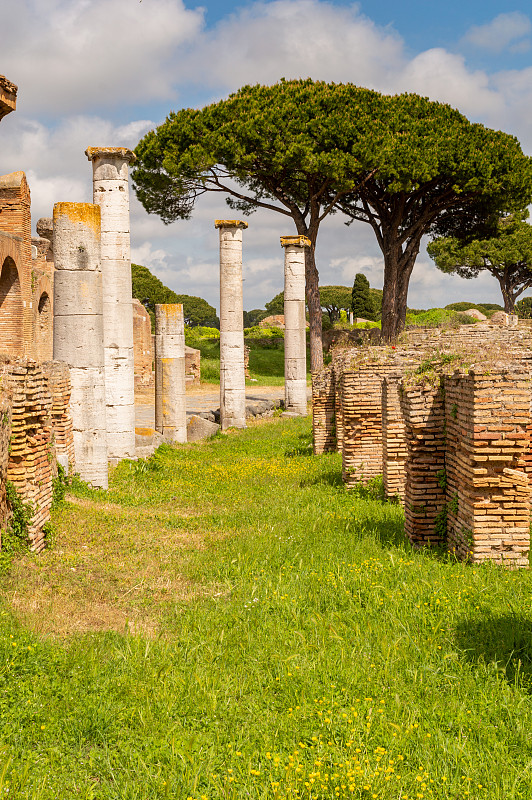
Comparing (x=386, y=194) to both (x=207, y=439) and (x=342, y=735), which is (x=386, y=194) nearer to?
(x=207, y=439)

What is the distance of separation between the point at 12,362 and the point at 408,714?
16.7 feet

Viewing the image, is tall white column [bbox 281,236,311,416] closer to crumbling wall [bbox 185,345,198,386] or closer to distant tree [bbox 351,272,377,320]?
crumbling wall [bbox 185,345,198,386]

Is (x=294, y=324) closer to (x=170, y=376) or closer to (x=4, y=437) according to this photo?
(x=170, y=376)

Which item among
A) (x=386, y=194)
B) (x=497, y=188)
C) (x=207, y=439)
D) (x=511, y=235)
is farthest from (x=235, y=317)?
(x=511, y=235)

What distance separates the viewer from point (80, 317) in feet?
31.7

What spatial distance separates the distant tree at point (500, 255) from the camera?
2950cm

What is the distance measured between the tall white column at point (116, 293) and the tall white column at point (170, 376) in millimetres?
3206

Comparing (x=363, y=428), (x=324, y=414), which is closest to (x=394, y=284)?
(x=324, y=414)

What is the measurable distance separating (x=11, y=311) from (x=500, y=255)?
71.5ft

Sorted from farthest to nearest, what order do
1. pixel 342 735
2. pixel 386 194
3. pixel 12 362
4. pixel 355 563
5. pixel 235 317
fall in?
pixel 386 194 < pixel 235 317 < pixel 12 362 < pixel 355 563 < pixel 342 735

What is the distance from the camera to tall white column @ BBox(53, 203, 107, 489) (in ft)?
31.7

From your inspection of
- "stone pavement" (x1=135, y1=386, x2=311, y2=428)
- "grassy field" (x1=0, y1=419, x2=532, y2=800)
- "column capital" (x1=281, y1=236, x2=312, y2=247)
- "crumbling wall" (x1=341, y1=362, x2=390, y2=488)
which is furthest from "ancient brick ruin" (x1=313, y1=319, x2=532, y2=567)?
"column capital" (x1=281, y1=236, x2=312, y2=247)

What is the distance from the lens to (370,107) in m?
23.6

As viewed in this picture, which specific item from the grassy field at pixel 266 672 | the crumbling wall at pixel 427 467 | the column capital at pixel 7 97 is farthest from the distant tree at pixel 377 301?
the grassy field at pixel 266 672
